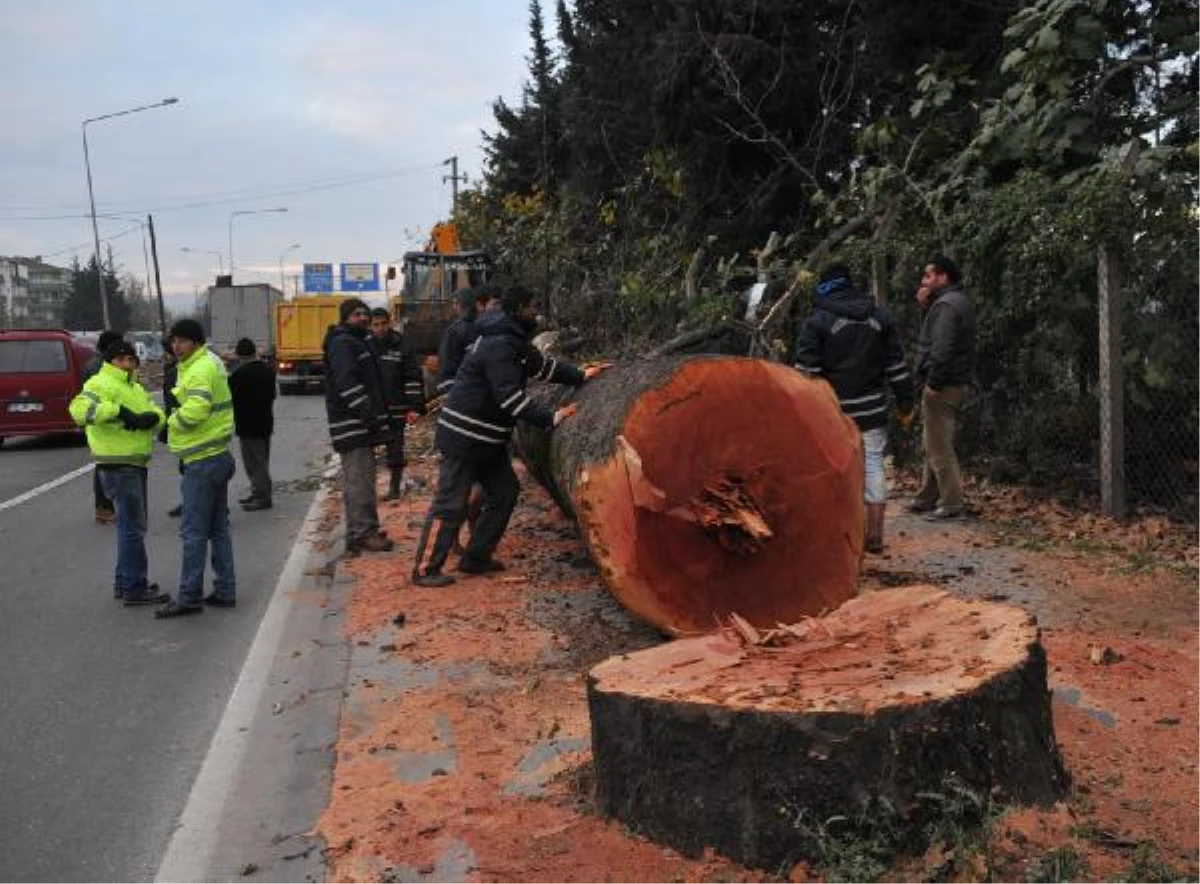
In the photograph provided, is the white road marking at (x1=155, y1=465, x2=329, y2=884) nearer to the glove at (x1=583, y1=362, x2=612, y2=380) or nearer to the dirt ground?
the dirt ground

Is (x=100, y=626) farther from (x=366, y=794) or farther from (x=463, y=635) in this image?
(x=366, y=794)

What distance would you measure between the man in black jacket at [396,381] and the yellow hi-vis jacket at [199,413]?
3152 mm

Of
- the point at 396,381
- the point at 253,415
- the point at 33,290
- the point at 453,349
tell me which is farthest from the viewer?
the point at 33,290

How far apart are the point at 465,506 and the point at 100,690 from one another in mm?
2319

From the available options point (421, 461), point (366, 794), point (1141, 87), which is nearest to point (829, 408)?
point (366, 794)

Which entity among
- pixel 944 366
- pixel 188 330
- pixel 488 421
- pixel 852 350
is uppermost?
pixel 188 330

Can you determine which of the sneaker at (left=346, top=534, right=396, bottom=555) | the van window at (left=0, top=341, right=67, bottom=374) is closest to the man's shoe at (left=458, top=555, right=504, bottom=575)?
the sneaker at (left=346, top=534, right=396, bottom=555)

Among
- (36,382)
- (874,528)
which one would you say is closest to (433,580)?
(874,528)

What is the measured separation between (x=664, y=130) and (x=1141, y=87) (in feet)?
23.8

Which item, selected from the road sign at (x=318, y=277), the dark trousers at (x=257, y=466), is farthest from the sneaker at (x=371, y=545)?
the road sign at (x=318, y=277)

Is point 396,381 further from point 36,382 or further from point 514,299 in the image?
point 36,382

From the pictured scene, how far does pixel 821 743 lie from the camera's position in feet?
9.99

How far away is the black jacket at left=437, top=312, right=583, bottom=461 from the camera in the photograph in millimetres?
6352

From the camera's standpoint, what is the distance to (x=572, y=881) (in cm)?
317
